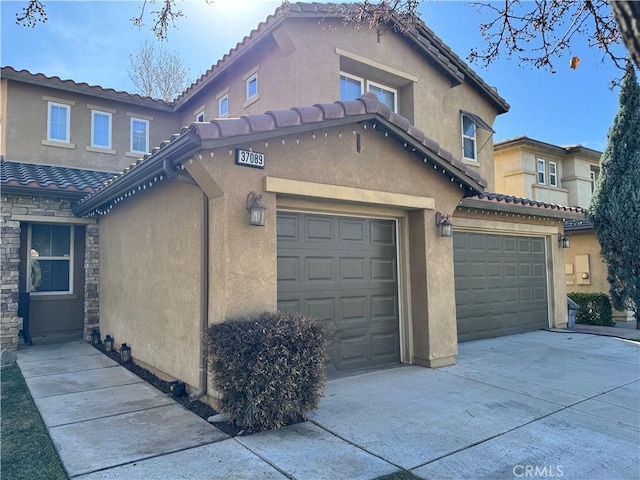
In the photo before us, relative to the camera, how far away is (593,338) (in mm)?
10828

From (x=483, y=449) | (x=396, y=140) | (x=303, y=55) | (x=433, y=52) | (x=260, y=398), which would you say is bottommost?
(x=483, y=449)

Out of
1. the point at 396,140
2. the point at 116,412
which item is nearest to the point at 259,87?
the point at 396,140

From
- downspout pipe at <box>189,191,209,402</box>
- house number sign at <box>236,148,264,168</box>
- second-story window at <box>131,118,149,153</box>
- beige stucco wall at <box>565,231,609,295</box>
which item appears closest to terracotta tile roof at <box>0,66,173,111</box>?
second-story window at <box>131,118,149,153</box>

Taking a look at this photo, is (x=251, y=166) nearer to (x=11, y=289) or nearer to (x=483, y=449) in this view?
(x=483, y=449)

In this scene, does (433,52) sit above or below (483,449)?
above

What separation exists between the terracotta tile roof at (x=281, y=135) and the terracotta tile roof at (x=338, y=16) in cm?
223

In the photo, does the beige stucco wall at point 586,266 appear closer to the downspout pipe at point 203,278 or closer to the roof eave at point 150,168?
the downspout pipe at point 203,278

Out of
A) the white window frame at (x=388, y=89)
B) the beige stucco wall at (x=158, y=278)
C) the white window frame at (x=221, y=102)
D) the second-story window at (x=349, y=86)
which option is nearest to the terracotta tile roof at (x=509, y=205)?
the white window frame at (x=388, y=89)

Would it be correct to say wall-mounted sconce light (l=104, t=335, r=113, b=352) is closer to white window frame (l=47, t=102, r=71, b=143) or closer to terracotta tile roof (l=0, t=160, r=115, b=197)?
terracotta tile roof (l=0, t=160, r=115, b=197)

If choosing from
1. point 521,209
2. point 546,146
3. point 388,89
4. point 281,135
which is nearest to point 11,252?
point 281,135

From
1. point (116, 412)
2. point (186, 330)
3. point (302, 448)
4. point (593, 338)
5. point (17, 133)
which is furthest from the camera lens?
point (17, 133)

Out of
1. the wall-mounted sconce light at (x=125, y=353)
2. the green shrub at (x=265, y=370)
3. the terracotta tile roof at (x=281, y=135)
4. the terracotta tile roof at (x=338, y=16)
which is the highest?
the terracotta tile roof at (x=338, y=16)

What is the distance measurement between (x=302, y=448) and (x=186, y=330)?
2.65m

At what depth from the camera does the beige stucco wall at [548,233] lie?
35.8 feet
